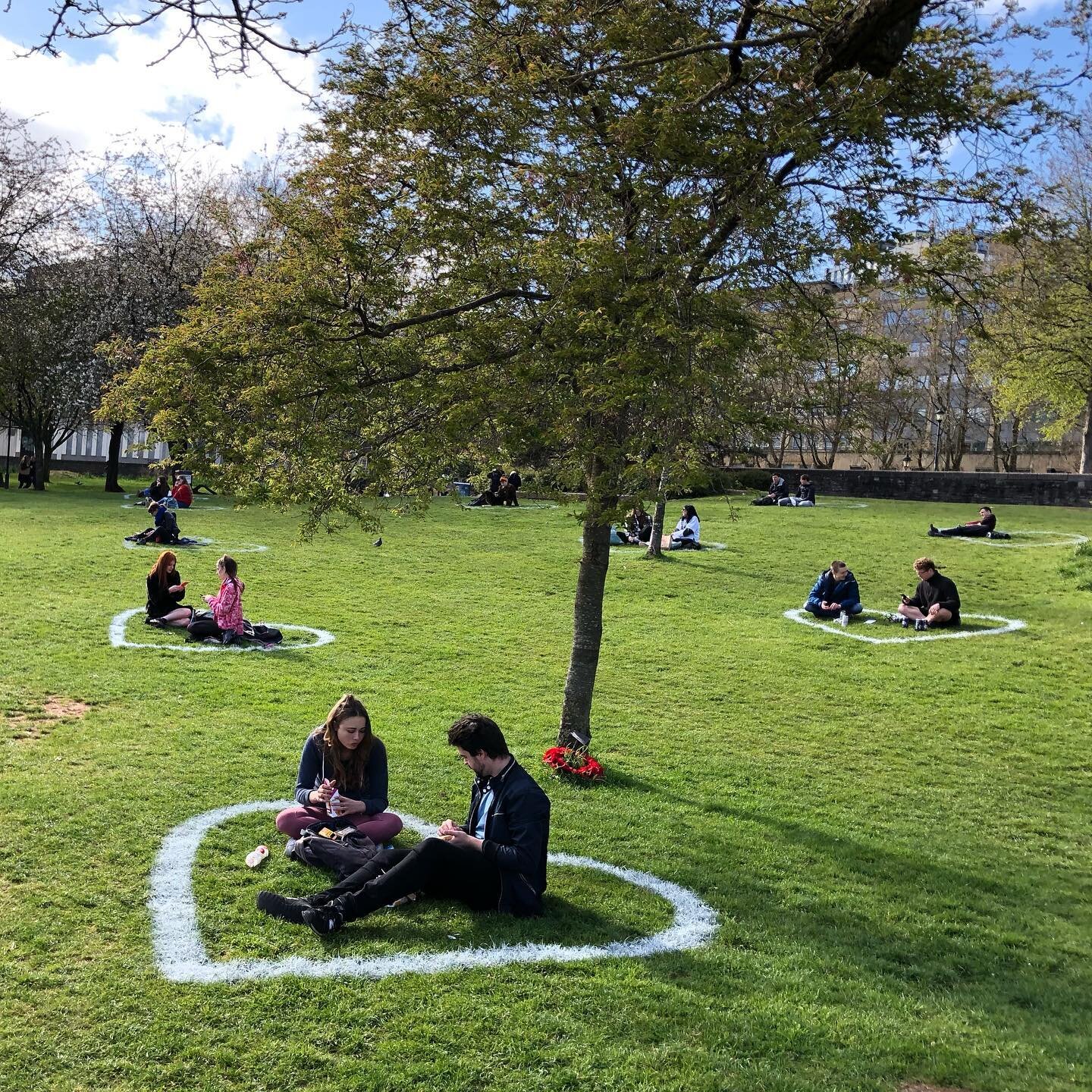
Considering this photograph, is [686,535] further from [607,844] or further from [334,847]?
[334,847]

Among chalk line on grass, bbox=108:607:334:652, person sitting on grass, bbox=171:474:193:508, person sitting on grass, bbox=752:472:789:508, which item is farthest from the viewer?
person sitting on grass, bbox=752:472:789:508

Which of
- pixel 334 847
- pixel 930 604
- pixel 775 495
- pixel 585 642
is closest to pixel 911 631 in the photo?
pixel 930 604

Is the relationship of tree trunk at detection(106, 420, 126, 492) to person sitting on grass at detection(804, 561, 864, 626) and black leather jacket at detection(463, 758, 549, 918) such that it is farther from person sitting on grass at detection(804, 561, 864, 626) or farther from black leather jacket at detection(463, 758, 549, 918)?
black leather jacket at detection(463, 758, 549, 918)

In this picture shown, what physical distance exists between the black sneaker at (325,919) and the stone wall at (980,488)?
36507 millimetres

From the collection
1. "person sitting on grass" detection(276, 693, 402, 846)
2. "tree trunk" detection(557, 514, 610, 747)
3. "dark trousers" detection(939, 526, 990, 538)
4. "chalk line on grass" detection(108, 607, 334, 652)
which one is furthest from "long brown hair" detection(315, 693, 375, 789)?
"dark trousers" detection(939, 526, 990, 538)

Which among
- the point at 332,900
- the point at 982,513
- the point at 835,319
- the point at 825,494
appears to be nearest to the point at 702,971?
the point at 332,900

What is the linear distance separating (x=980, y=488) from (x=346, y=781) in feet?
121

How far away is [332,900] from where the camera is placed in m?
5.82

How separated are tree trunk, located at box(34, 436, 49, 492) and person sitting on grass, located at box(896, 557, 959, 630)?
3368 centimetres

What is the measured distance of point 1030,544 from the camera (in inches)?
992

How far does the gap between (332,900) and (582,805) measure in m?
3.04

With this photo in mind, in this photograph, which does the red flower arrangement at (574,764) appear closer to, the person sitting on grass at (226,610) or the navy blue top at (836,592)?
the person sitting on grass at (226,610)

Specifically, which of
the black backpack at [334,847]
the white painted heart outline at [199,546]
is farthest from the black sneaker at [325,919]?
the white painted heart outline at [199,546]

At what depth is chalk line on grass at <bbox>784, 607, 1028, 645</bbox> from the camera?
15.8m
